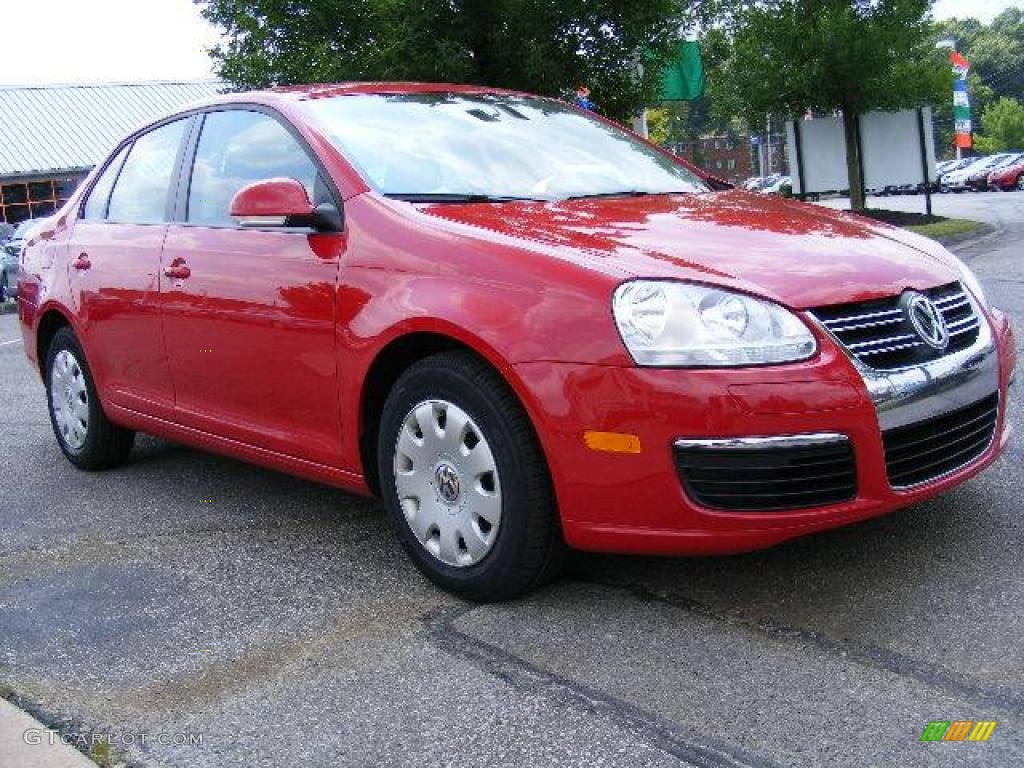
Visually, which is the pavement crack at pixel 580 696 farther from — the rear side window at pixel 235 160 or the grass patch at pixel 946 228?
the grass patch at pixel 946 228

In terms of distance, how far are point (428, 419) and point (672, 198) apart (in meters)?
1.33

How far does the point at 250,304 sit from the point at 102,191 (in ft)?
5.80

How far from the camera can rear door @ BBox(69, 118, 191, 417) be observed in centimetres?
497

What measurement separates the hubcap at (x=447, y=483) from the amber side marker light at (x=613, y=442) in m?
0.34

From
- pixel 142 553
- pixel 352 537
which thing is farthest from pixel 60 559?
pixel 352 537

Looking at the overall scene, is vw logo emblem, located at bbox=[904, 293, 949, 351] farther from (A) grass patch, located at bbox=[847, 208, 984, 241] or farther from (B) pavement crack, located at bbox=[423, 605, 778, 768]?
(A) grass patch, located at bbox=[847, 208, 984, 241]

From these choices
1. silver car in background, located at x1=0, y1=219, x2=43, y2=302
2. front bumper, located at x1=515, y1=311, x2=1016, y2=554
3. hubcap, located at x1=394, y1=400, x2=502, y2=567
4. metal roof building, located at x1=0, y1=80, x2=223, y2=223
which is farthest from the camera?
metal roof building, located at x1=0, y1=80, x2=223, y2=223

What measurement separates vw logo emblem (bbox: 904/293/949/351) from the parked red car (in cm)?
4476

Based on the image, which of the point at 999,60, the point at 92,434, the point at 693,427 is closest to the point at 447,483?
the point at 693,427

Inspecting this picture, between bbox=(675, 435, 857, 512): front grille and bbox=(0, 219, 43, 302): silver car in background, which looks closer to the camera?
bbox=(675, 435, 857, 512): front grille

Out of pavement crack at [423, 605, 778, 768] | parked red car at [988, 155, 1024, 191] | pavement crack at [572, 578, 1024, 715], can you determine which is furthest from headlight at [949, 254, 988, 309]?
parked red car at [988, 155, 1024, 191]

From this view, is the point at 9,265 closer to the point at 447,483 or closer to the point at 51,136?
the point at 51,136

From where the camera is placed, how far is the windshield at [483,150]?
13.8ft

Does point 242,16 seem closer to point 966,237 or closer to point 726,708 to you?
point 966,237
